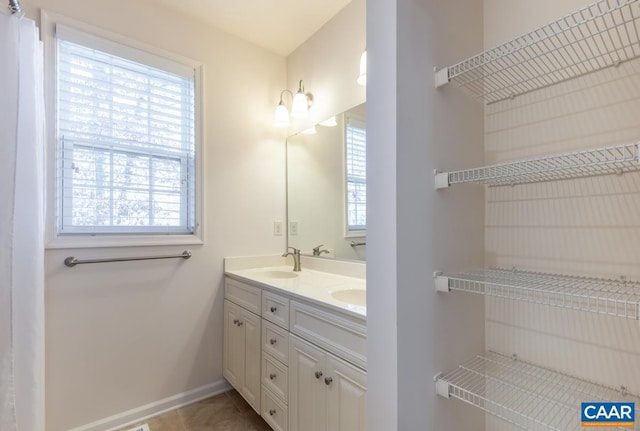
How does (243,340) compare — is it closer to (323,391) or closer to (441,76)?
(323,391)

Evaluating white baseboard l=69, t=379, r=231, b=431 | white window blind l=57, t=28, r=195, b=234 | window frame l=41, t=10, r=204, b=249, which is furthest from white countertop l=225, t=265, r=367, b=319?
white baseboard l=69, t=379, r=231, b=431

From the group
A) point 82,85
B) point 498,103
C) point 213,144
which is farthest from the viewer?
point 213,144

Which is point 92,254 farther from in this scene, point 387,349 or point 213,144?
point 387,349

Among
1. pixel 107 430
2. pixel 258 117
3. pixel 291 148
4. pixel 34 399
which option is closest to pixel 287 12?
pixel 258 117

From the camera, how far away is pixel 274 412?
5.36ft

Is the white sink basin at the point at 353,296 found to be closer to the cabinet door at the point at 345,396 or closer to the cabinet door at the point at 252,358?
the cabinet door at the point at 345,396

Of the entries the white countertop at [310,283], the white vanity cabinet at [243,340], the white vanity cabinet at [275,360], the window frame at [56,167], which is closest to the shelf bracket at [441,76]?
the white countertop at [310,283]

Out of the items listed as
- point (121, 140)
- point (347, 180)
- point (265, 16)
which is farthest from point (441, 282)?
point (265, 16)

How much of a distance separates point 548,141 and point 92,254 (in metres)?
2.24

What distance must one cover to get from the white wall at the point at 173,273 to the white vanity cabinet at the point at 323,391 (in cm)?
94

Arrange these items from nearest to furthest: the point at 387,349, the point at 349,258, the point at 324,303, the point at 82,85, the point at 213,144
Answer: the point at 387,349
the point at 324,303
the point at 82,85
the point at 349,258
the point at 213,144

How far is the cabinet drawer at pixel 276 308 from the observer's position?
158cm

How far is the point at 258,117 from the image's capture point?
242 centimetres

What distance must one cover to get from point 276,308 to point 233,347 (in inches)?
26.3
